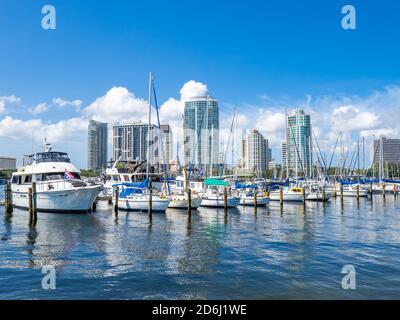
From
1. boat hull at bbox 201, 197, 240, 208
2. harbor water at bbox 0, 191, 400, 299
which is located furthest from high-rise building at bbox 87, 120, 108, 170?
harbor water at bbox 0, 191, 400, 299

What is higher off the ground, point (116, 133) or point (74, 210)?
point (116, 133)

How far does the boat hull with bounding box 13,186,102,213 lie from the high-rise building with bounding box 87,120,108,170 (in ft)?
466

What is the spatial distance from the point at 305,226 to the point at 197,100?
320 feet

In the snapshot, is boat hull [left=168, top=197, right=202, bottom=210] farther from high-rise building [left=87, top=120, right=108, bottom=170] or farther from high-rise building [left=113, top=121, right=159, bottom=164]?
high-rise building [left=87, top=120, right=108, bottom=170]

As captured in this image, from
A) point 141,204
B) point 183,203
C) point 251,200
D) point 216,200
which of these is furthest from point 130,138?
point 141,204

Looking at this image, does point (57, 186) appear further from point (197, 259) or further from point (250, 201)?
point (250, 201)

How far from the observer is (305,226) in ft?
106

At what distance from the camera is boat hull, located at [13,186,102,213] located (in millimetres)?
37469

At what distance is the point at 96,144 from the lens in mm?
180875

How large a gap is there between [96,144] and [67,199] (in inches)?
5879

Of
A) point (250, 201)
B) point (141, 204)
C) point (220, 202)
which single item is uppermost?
point (141, 204)
